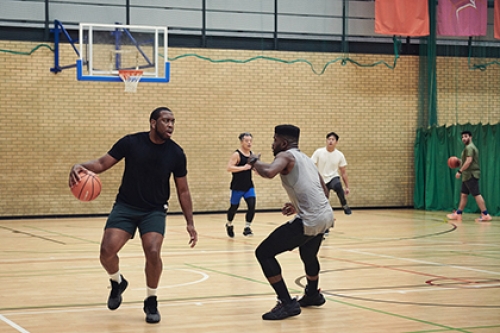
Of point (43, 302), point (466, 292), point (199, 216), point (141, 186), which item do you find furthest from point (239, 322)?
point (199, 216)

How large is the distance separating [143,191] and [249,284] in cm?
235

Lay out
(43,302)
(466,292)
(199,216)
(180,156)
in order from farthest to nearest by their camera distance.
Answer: (199,216) → (466,292) → (43,302) → (180,156)

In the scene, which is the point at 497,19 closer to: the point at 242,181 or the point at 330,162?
the point at 330,162

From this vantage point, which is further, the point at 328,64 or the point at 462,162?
the point at 328,64

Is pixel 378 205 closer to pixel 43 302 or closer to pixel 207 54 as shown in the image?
pixel 207 54

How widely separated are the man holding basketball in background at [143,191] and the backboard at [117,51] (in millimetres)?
10639

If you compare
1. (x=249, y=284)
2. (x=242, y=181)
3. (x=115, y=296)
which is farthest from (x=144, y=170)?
(x=242, y=181)

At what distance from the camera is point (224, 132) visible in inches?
832

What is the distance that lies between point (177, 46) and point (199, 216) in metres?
4.64

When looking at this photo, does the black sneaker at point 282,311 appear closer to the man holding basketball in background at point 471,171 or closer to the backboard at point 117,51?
the backboard at point 117,51

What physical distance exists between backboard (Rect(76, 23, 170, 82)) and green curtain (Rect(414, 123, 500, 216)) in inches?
342

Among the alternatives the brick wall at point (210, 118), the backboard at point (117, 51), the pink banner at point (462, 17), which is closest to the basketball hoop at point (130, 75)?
the backboard at point (117, 51)

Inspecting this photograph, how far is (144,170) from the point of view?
22.3ft

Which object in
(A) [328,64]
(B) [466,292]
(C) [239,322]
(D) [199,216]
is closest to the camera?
(C) [239,322]
